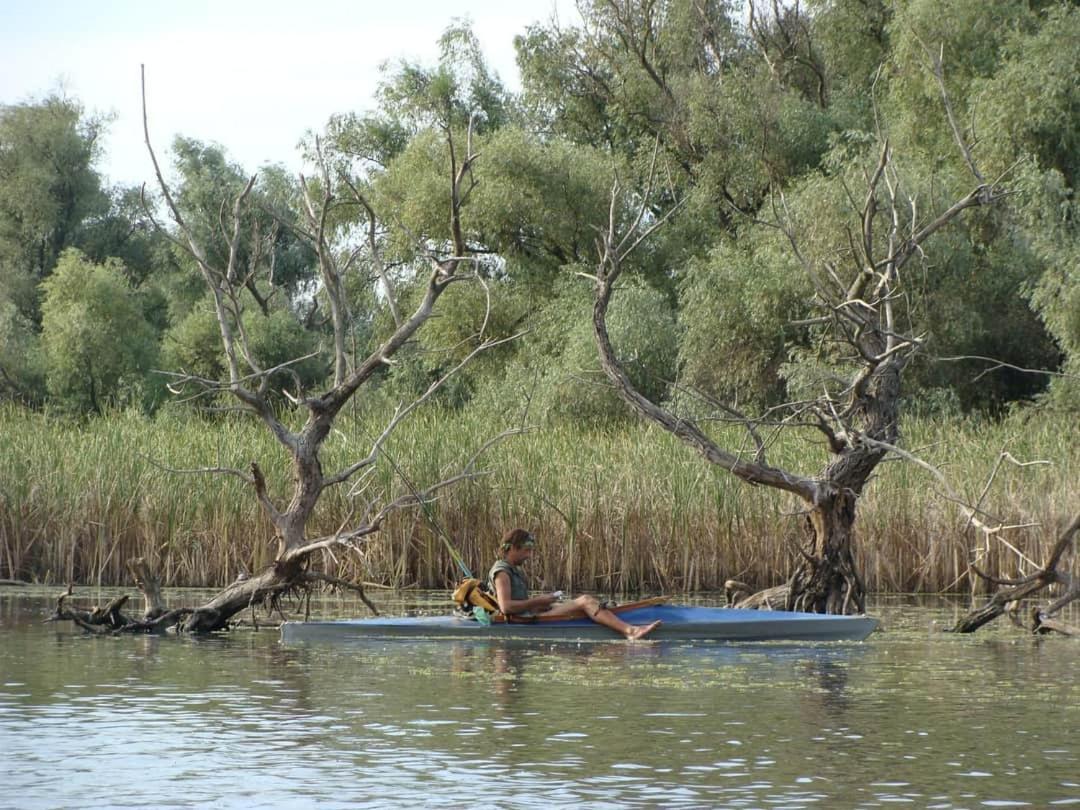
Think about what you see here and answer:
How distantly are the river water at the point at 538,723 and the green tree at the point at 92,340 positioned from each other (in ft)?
90.8

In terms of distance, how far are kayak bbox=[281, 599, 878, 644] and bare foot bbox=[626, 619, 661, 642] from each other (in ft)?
0.28

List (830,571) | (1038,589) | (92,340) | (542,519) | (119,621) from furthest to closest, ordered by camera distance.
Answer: (92,340), (542,519), (830,571), (119,621), (1038,589)

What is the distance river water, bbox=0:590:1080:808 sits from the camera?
21.4 feet

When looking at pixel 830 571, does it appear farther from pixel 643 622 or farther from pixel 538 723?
pixel 538 723

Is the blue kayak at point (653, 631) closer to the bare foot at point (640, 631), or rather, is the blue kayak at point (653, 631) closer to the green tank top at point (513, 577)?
the bare foot at point (640, 631)

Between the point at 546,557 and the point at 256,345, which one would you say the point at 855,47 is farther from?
the point at 546,557

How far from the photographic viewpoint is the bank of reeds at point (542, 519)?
1595 cm

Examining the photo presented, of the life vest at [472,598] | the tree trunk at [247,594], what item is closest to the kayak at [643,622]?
the life vest at [472,598]

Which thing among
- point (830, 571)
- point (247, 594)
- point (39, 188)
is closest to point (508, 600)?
point (247, 594)

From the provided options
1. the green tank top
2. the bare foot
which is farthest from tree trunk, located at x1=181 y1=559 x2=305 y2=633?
the bare foot

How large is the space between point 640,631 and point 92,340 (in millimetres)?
29369

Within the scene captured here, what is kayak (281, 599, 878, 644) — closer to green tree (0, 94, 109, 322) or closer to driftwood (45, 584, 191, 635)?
driftwood (45, 584, 191, 635)

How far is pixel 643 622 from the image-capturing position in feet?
40.4

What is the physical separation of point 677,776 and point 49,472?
11.4m
